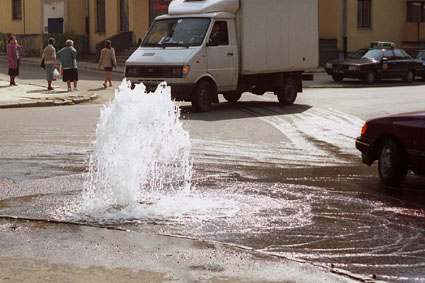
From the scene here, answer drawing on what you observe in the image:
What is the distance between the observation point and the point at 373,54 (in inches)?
1325

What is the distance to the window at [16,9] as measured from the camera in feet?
172

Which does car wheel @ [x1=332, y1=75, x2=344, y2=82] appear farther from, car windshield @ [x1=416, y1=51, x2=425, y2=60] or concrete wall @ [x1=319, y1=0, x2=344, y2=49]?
concrete wall @ [x1=319, y1=0, x2=344, y2=49]

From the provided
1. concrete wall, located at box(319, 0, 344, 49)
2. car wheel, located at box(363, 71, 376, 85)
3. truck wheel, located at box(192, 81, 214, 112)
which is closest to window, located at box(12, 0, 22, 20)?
concrete wall, located at box(319, 0, 344, 49)

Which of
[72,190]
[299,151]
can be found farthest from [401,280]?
[299,151]

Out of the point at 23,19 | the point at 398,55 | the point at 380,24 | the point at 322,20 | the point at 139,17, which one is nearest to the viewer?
the point at 398,55

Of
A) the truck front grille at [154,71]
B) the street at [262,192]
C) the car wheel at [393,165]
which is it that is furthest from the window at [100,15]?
the car wheel at [393,165]

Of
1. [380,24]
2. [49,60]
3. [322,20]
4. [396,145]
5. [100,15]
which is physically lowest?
[396,145]

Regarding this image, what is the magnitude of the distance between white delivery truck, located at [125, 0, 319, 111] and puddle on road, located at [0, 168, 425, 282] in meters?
9.33

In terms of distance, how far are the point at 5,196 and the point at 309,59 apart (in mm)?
14690

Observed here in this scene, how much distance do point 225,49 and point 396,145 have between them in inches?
414

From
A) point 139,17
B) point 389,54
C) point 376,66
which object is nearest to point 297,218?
point 376,66

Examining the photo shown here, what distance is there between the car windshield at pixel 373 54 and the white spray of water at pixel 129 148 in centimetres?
2457

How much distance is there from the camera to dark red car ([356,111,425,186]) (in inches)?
381

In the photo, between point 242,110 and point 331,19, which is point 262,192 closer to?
point 242,110
